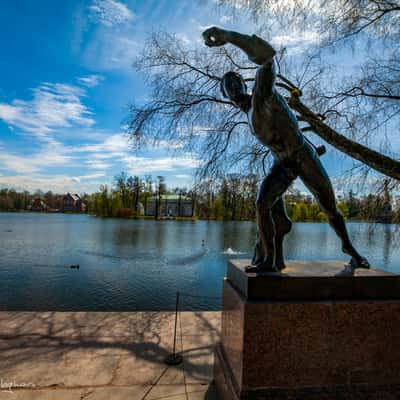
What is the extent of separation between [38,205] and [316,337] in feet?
379

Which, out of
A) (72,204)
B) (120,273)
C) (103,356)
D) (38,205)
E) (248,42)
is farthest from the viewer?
(72,204)

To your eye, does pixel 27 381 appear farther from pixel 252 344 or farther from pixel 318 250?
pixel 318 250

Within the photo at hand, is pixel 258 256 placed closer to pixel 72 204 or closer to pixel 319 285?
pixel 319 285

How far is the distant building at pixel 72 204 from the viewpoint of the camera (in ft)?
342

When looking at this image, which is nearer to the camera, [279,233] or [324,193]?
[324,193]

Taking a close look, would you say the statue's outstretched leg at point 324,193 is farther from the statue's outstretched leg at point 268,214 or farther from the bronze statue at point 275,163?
the statue's outstretched leg at point 268,214

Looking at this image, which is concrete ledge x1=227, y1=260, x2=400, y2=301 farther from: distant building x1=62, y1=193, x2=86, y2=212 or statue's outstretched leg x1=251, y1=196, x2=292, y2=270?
distant building x1=62, y1=193, x2=86, y2=212

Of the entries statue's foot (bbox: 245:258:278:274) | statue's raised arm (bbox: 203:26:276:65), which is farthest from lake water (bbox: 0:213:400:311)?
statue's raised arm (bbox: 203:26:276:65)

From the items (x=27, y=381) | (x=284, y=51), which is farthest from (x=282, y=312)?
(x=284, y=51)

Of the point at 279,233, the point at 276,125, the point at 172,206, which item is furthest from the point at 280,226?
the point at 172,206

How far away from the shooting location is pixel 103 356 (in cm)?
346

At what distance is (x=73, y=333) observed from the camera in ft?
13.5

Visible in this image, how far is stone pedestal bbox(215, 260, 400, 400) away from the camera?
7.27ft

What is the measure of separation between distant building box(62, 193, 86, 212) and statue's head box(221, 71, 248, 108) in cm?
11051
